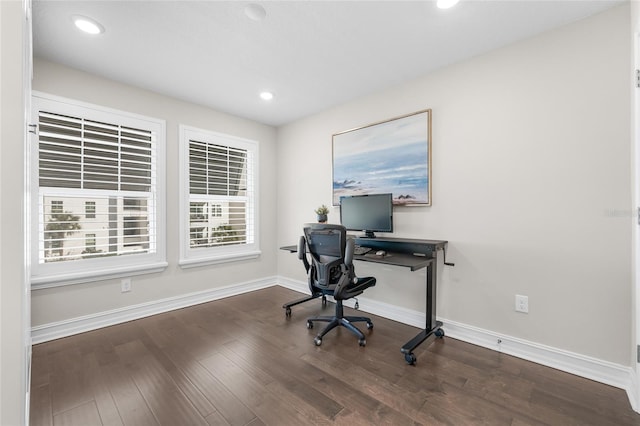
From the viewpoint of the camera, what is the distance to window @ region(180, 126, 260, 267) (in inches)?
139

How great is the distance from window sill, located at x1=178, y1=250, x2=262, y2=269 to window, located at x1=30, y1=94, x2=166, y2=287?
11.3 inches

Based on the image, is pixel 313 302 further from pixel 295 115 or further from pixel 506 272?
pixel 295 115

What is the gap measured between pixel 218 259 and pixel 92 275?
52.4 inches

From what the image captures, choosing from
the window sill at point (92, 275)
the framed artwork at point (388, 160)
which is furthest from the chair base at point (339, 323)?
the window sill at point (92, 275)

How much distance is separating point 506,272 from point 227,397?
2327 millimetres

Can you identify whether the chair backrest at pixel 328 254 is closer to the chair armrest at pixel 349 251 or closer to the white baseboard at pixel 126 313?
the chair armrest at pixel 349 251

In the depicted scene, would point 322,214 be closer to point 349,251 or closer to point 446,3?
point 349,251

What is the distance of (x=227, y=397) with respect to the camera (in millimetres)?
1791

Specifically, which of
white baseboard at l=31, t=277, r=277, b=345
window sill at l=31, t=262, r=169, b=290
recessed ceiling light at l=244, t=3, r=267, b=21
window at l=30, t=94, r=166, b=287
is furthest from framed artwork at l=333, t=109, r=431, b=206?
window sill at l=31, t=262, r=169, b=290

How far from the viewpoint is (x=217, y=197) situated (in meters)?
3.87

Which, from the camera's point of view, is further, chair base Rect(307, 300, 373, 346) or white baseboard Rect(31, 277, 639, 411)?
chair base Rect(307, 300, 373, 346)

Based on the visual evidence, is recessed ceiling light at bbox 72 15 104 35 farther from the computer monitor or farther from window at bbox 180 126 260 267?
the computer monitor

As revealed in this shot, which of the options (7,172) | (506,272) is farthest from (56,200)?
(506,272)

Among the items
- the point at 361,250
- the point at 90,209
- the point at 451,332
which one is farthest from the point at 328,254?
the point at 90,209
